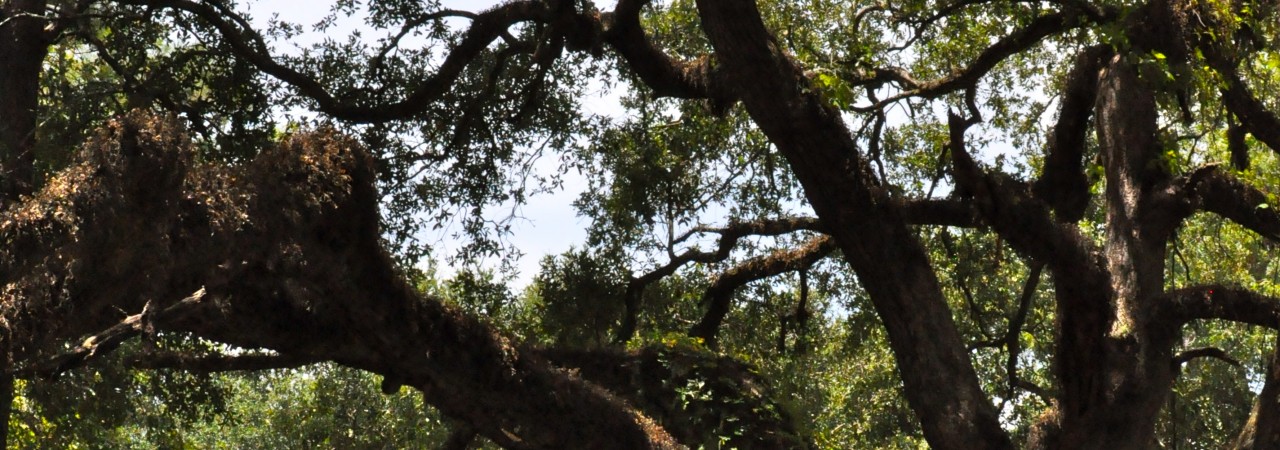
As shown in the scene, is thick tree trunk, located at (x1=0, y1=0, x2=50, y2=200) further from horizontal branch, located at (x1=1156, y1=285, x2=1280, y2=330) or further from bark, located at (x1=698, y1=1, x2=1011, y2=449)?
horizontal branch, located at (x1=1156, y1=285, x2=1280, y2=330)

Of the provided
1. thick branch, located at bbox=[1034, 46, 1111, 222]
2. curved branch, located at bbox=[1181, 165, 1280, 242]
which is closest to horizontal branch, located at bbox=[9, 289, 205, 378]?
thick branch, located at bbox=[1034, 46, 1111, 222]

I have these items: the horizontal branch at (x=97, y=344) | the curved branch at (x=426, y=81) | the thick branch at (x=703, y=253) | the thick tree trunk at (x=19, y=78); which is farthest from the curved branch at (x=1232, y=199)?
the thick tree trunk at (x=19, y=78)

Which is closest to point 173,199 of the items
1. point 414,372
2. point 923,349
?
point 414,372

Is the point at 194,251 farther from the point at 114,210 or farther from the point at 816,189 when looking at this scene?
the point at 816,189

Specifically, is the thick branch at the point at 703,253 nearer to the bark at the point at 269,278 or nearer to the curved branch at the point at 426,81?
the curved branch at the point at 426,81

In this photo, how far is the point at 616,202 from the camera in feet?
37.0

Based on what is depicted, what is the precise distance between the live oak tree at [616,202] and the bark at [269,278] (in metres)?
0.01

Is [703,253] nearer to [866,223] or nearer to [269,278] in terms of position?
[866,223]

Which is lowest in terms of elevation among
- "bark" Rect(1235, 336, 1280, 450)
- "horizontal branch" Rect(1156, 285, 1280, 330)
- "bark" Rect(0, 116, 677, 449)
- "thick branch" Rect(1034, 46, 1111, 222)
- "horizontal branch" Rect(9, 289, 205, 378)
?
"horizontal branch" Rect(9, 289, 205, 378)

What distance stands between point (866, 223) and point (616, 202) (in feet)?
14.1

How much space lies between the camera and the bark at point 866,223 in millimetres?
6996

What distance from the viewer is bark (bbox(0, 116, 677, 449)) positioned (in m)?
4.78

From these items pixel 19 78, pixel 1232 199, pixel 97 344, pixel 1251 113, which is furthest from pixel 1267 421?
pixel 19 78

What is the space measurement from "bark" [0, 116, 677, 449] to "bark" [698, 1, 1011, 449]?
1466 millimetres
